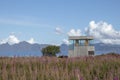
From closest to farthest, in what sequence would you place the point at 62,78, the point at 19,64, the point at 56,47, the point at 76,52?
1. the point at 62,78
2. the point at 19,64
3. the point at 76,52
4. the point at 56,47

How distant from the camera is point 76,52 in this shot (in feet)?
200

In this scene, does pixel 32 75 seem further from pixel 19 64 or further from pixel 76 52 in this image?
pixel 76 52

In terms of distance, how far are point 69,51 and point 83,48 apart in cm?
361

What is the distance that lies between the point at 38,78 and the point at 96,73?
2.34 meters

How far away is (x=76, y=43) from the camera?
2447 inches

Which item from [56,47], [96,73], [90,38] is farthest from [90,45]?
[96,73]

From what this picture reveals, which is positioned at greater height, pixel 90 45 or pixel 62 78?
pixel 90 45

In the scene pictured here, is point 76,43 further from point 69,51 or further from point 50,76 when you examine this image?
point 50,76

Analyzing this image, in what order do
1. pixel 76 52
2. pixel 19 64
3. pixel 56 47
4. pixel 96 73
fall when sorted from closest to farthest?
pixel 96 73 → pixel 19 64 → pixel 76 52 → pixel 56 47

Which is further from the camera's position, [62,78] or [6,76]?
[6,76]

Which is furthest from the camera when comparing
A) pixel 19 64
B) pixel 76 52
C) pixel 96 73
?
pixel 76 52

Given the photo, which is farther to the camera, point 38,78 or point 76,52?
point 76,52

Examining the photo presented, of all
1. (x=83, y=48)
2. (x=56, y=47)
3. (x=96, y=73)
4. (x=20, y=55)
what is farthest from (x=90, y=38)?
(x=96, y=73)

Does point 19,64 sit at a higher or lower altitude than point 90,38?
lower
